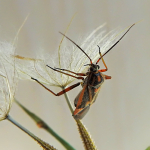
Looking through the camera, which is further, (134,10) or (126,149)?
(126,149)

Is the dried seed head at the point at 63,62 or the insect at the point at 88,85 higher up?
the dried seed head at the point at 63,62

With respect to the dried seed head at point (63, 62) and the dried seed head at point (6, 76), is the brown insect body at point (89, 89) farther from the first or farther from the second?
the dried seed head at point (6, 76)

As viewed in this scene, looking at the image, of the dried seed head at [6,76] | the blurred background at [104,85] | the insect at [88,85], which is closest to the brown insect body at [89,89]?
the insect at [88,85]

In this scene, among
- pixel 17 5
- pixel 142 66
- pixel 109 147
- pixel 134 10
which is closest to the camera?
pixel 17 5

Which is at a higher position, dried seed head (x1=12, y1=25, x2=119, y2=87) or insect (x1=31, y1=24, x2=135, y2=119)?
dried seed head (x1=12, y1=25, x2=119, y2=87)

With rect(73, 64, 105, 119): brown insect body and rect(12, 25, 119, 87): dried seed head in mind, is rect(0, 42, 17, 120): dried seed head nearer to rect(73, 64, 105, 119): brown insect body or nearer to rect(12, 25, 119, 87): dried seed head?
rect(12, 25, 119, 87): dried seed head

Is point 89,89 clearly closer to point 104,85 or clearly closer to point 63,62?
point 63,62

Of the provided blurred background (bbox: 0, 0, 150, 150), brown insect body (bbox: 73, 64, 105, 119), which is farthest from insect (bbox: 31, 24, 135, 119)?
blurred background (bbox: 0, 0, 150, 150)

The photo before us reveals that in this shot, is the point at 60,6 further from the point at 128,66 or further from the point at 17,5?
the point at 128,66

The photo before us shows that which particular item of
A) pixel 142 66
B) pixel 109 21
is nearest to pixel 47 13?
pixel 109 21
